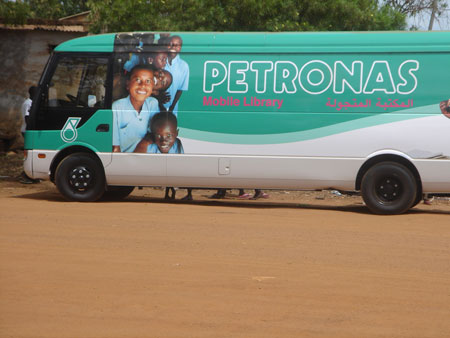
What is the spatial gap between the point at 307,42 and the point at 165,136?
104 inches

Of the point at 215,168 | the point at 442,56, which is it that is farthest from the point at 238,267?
the point at 442,56

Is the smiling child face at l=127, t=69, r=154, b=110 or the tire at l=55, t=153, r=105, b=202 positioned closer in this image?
the smiling child face at l=127, t=69, r=154, b=110

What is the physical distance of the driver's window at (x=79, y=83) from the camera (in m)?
12.7

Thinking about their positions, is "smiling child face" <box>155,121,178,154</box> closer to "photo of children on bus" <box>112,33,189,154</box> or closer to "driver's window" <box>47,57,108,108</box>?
"photo of children on bus" <box>112,33,189,154</box>

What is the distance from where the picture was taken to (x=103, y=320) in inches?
213

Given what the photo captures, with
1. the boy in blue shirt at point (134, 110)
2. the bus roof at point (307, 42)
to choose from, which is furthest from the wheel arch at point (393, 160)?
the boy in blue shirt at point (134, 110)

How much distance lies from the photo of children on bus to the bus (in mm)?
16

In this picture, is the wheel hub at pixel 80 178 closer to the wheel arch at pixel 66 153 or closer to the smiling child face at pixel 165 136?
the wheel arch at pixel 66 153

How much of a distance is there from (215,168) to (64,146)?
2511mm

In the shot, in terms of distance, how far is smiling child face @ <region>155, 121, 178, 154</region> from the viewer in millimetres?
12484

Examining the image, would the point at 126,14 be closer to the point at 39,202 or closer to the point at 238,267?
the point at 39,202

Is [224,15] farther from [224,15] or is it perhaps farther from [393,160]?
[393,160]

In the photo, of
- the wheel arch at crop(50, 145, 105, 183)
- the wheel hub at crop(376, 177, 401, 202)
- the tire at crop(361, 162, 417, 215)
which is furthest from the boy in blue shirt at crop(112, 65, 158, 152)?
the wheel hub at crop(376, 177, 401, 202)

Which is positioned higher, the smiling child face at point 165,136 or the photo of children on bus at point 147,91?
the photo of children on bus at point 147,91
